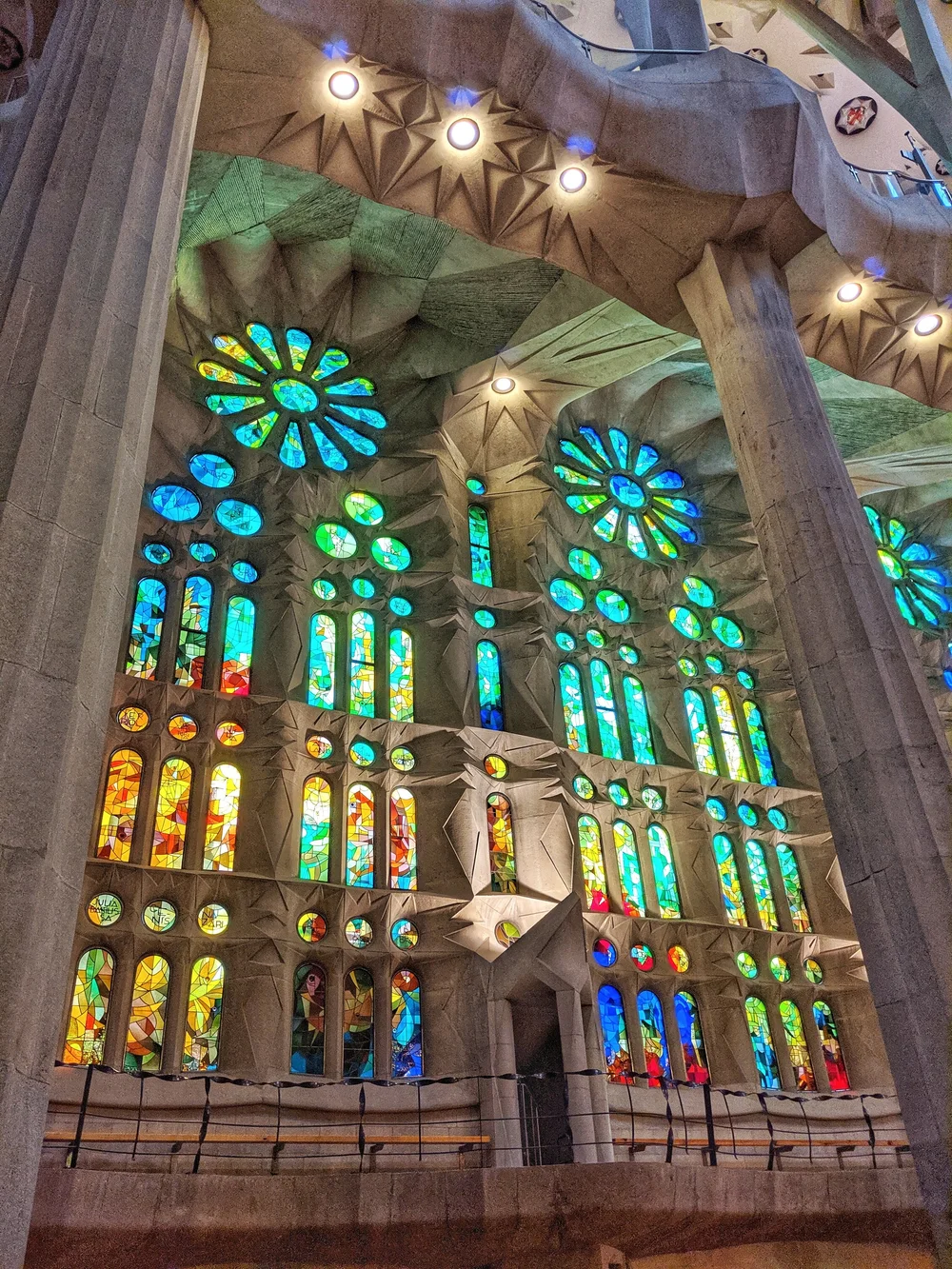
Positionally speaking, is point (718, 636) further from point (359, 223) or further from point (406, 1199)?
point (406, 1199)

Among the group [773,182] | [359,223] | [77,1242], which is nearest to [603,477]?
[359,223]

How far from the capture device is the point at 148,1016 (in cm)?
1102

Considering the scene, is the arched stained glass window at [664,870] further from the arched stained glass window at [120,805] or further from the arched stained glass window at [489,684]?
the arched stained glass window at [120,805]

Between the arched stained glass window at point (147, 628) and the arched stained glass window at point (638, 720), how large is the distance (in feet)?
24.0

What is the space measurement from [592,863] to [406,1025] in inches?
142

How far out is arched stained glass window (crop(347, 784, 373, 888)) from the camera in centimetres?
1301

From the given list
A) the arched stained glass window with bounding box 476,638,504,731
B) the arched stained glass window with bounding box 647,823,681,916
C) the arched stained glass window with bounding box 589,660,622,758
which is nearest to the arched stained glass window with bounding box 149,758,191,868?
the arched stained glass window with bounding box 476,638,504,731

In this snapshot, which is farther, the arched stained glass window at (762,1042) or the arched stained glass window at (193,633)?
the arched stained glass window at (762,1042)

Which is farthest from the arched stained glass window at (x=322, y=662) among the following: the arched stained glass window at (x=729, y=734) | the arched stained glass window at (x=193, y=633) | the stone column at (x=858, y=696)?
the arched stained glass window at (x=729, y=734)

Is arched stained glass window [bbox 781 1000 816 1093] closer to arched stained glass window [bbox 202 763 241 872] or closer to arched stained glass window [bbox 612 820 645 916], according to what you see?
arched stained glass window [bbox 612 820 645 916]

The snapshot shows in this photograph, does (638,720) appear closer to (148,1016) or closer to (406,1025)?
(406,1025)

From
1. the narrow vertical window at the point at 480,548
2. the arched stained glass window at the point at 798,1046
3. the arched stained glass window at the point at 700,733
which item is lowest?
the arched stained glass window at the point at 798,1046

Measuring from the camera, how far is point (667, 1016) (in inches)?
543

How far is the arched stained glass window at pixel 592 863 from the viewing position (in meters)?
14.1
